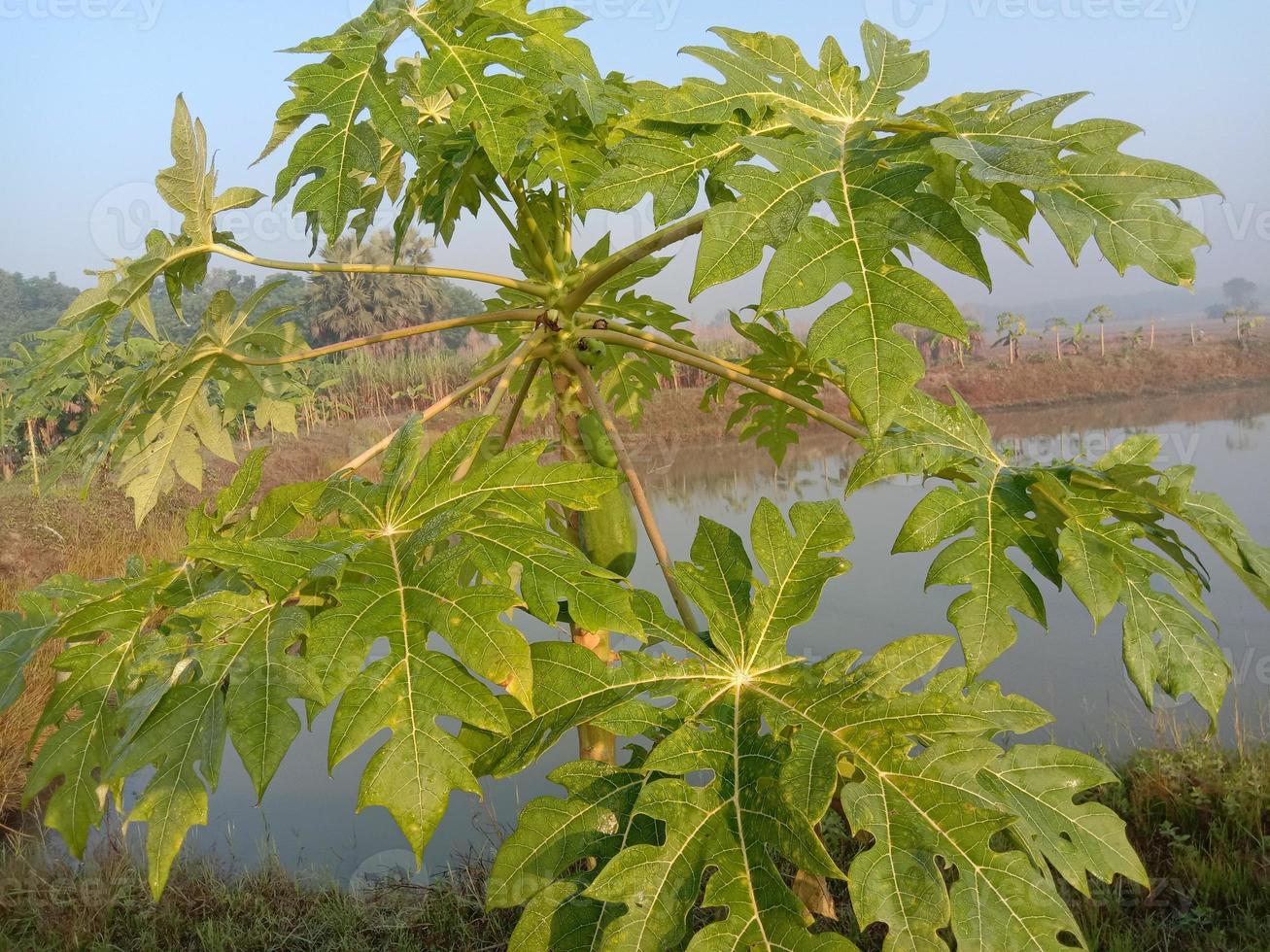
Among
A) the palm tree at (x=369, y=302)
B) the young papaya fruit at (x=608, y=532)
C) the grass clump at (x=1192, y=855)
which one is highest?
the palm tree at (x=369, y=302)

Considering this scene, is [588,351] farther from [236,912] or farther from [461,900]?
[236,912]

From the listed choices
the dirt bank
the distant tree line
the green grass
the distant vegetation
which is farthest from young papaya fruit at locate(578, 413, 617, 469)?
the distant vegetation

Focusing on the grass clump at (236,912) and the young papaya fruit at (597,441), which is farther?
the grass clump at (236,912)

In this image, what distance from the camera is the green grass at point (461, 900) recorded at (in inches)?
66.7

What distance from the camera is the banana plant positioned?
54 cm

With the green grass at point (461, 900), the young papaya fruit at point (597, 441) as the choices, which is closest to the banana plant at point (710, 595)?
the young papaya fruit at point (597, 441)

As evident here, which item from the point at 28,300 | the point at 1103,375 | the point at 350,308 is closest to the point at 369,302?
the point at 350,308

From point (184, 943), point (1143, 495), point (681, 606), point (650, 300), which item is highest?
point (650, 300)

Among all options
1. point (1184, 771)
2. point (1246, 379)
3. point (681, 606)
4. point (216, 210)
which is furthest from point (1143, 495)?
point (1246, 379)

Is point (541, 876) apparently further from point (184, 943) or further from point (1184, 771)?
point (1184, 771)

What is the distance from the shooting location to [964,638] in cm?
64

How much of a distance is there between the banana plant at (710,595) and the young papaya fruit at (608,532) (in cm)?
17

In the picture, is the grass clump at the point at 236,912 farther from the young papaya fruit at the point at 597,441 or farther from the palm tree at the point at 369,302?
the palm tree at the point at 369,302

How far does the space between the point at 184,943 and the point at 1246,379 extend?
10.6 meters
